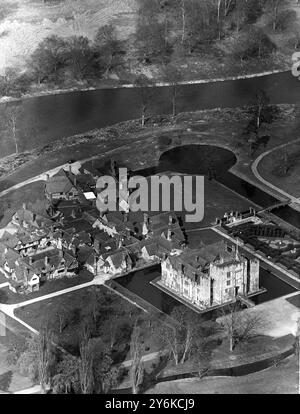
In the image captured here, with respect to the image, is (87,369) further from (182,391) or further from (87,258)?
(87,258)

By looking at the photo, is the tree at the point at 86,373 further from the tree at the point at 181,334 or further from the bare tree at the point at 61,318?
the bare tree at the point at 61,318

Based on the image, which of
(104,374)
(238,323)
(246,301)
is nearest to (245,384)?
(238,323)

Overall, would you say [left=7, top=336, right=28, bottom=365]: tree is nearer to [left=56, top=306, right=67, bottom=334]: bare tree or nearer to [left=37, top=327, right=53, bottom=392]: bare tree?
[left=37, top=327, right=53, bottom=392]: bare tree

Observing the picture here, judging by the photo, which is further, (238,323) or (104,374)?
(238,323)

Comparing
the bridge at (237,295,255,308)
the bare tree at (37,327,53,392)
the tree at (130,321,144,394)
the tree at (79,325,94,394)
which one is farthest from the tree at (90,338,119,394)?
the bridge at (237,295,255,308)

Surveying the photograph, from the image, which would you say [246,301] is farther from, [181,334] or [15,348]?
[15,348]

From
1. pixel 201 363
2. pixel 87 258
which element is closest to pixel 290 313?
pixel 201 363

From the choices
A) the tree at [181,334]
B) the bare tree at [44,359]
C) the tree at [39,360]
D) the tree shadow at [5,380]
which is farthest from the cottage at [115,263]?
the tree shadow at [5,380]
